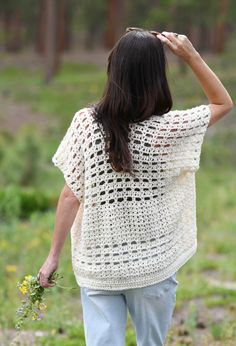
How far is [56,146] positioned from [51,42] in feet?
47.0

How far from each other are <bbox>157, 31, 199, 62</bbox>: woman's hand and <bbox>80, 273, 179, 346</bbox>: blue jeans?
36.3 inches

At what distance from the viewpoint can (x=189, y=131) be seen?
12.0ft

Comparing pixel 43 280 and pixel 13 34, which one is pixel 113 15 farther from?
pixel 43 280

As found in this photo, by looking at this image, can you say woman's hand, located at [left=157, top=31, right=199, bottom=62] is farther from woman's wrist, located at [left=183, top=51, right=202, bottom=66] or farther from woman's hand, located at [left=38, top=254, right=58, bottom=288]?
woman's hand, located at [left=38, top=254, right=58, bottom=288]

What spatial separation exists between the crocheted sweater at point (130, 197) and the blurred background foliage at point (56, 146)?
1505 millimetres

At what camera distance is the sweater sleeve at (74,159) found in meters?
3.57

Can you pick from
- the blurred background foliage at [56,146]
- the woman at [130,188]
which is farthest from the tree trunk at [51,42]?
the woman at [130,188]

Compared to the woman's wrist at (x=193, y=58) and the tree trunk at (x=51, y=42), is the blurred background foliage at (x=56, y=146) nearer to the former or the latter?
the tree trunk at (x=51, y=42)

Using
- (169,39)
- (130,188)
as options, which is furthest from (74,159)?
(169,39)

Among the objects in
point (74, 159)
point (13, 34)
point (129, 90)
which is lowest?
point (13, 34)

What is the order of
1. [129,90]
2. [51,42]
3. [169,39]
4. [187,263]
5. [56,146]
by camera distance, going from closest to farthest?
[129,90] → [169,39] → [187,263] → [56,146] → [51,42]

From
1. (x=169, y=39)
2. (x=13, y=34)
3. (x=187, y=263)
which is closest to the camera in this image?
(x=169, y=39)

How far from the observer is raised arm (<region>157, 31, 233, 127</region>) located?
144 inches

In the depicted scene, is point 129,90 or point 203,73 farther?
point 203,73
